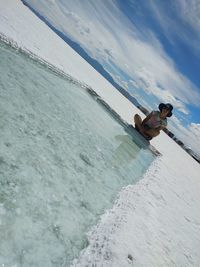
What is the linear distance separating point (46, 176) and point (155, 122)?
27.8ft

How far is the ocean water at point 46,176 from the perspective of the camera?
235 cm

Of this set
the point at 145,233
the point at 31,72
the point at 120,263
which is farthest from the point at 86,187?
the point at 31,72

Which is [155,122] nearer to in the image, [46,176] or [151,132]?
[151,132]

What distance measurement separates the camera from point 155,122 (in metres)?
11.2

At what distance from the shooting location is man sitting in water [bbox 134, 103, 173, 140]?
10867mm

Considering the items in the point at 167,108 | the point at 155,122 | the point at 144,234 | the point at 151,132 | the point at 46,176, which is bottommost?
the point at 46,176

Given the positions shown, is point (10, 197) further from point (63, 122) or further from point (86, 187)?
point (63, 122)

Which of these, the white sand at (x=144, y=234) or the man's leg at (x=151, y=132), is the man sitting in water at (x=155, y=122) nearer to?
the man's leg at (x=151, y=132)

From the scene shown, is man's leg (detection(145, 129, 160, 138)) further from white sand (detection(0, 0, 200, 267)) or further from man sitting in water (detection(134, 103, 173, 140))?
white sand (detection(0, 0, 200, 267))

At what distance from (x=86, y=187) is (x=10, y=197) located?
4.89 ft

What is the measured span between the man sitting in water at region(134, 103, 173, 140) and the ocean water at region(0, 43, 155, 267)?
4773mm

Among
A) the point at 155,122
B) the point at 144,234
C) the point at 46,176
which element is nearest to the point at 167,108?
the point at 155,122

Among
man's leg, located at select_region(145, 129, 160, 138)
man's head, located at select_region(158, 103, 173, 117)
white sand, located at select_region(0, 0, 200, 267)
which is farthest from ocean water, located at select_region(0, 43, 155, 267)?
man's leg, located at select_region(145, 129, 160, 138)

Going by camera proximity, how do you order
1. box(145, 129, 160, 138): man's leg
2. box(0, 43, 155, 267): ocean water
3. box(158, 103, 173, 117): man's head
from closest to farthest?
box(0, 43, 155, 267): ocean water
box(158, 103, 173, 117): man's head
box(145, 129, 160, 138): man's leg
